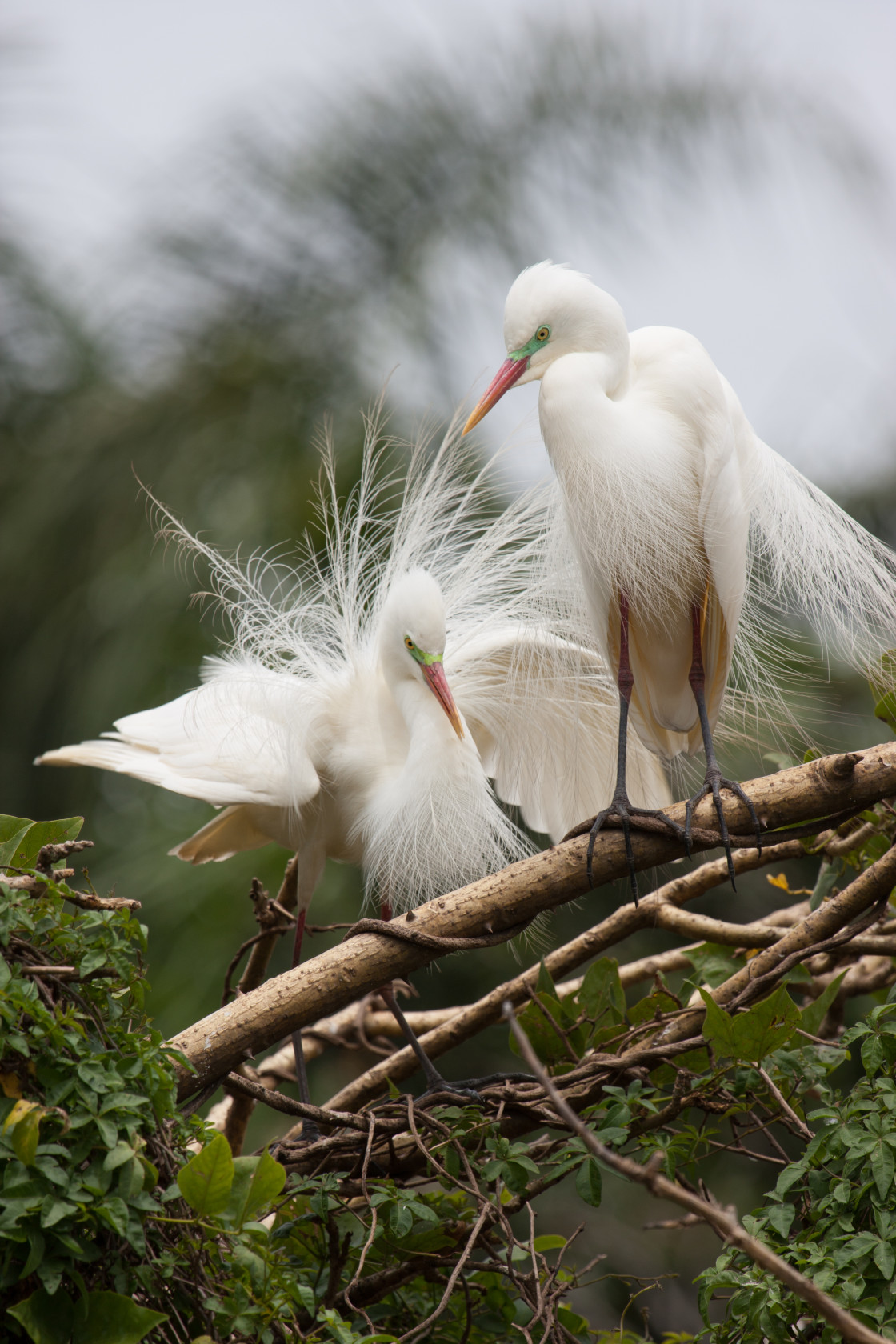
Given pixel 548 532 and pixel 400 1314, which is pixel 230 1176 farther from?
pixel 548 532

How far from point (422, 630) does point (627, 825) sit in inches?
30.1

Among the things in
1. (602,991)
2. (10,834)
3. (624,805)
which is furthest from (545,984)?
(10,834)

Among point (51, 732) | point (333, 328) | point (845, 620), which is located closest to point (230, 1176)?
point (845, 620)

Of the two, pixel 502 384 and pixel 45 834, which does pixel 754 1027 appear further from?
pixel 502 384

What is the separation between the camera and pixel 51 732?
9.66 ft

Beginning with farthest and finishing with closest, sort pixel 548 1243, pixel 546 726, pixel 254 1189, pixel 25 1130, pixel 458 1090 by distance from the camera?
pixel 546 726, pixel 458 1090, pixel 548 1243, pixel 254 1189, pixel 25 1130

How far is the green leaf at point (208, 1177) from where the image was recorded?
0.87 m

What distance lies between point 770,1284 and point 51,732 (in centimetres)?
240

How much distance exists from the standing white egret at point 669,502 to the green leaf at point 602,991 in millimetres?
294

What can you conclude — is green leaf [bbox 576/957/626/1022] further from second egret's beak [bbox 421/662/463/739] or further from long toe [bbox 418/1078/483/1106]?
second egret's beak [bbox 421/662/463/739]

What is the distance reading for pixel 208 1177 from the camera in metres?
0.87

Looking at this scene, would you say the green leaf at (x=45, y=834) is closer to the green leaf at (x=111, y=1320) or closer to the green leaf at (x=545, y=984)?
the green leaf at (x=111, y=1320)

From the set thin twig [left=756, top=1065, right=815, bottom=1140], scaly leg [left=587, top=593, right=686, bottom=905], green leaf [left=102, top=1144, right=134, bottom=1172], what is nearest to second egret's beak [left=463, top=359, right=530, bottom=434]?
scaly leg [left=587, top=593, right=686, bottom=905]

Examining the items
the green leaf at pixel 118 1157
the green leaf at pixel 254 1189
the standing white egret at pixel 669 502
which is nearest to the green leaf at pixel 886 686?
the standing white egret at pixel 669 502
